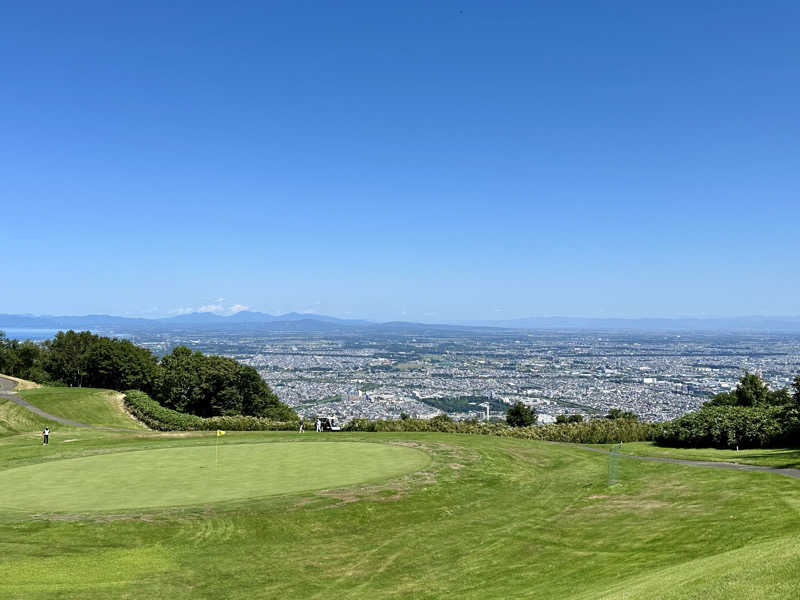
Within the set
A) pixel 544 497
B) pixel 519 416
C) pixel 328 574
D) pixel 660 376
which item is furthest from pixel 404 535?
pixel 660 376

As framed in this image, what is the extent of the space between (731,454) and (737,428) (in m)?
4.17

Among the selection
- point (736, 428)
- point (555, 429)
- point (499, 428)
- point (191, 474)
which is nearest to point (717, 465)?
point (736, 428)

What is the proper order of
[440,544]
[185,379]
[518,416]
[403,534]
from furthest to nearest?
[185,379] → [518,416] → [403,534] → [440,544]

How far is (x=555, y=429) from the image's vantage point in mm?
41562

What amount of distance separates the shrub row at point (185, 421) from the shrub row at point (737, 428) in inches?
1083

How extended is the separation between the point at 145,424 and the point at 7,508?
36.3 m

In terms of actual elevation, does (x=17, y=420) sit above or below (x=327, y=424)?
below

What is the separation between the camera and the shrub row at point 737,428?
3328 centimetres

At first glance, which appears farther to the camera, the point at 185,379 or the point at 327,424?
the point at 185,379

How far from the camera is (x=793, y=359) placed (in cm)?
19450

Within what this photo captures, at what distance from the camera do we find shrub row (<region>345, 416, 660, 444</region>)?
39719 mm

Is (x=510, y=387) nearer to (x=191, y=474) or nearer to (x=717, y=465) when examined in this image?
(x=717, y=465)

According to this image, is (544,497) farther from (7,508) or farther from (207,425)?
(207,425)

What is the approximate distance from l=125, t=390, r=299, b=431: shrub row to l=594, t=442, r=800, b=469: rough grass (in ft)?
81.6
